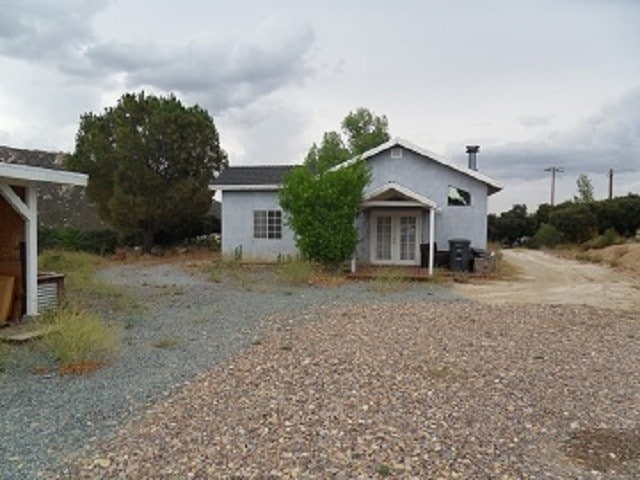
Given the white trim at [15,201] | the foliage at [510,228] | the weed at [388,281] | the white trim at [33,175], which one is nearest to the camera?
the white trim at [33,175]

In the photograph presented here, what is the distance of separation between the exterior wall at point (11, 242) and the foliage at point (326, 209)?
816 centimetres

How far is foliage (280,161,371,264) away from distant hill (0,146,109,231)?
74.9 ft

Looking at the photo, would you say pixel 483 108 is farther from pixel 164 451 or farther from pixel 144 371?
pixel 164 451

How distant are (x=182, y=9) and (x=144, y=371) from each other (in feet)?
30.8

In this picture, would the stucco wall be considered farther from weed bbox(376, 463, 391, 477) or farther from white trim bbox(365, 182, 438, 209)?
weed bbox(376, 463, 391, 477)

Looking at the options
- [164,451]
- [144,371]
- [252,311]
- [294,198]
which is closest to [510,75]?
[294,198]

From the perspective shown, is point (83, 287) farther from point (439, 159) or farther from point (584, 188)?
point (584, 188)

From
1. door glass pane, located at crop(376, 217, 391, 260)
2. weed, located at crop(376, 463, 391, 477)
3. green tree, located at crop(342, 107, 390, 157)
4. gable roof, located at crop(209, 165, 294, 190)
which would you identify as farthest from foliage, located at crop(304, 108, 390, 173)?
weed, located at crop(376, 463, 391, 477)

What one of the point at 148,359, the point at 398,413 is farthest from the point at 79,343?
the point at 398,413

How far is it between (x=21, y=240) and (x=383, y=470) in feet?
25.7

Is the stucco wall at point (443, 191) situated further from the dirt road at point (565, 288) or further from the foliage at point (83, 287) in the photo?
the foliage at point (83, 287)

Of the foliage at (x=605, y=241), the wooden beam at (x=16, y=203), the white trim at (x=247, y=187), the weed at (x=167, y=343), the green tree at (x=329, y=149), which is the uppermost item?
the green tree at (x=329, y=149)

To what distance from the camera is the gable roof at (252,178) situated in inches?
809

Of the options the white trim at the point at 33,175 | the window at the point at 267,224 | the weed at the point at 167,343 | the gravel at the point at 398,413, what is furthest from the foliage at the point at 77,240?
the gravel at the point at 398,413
